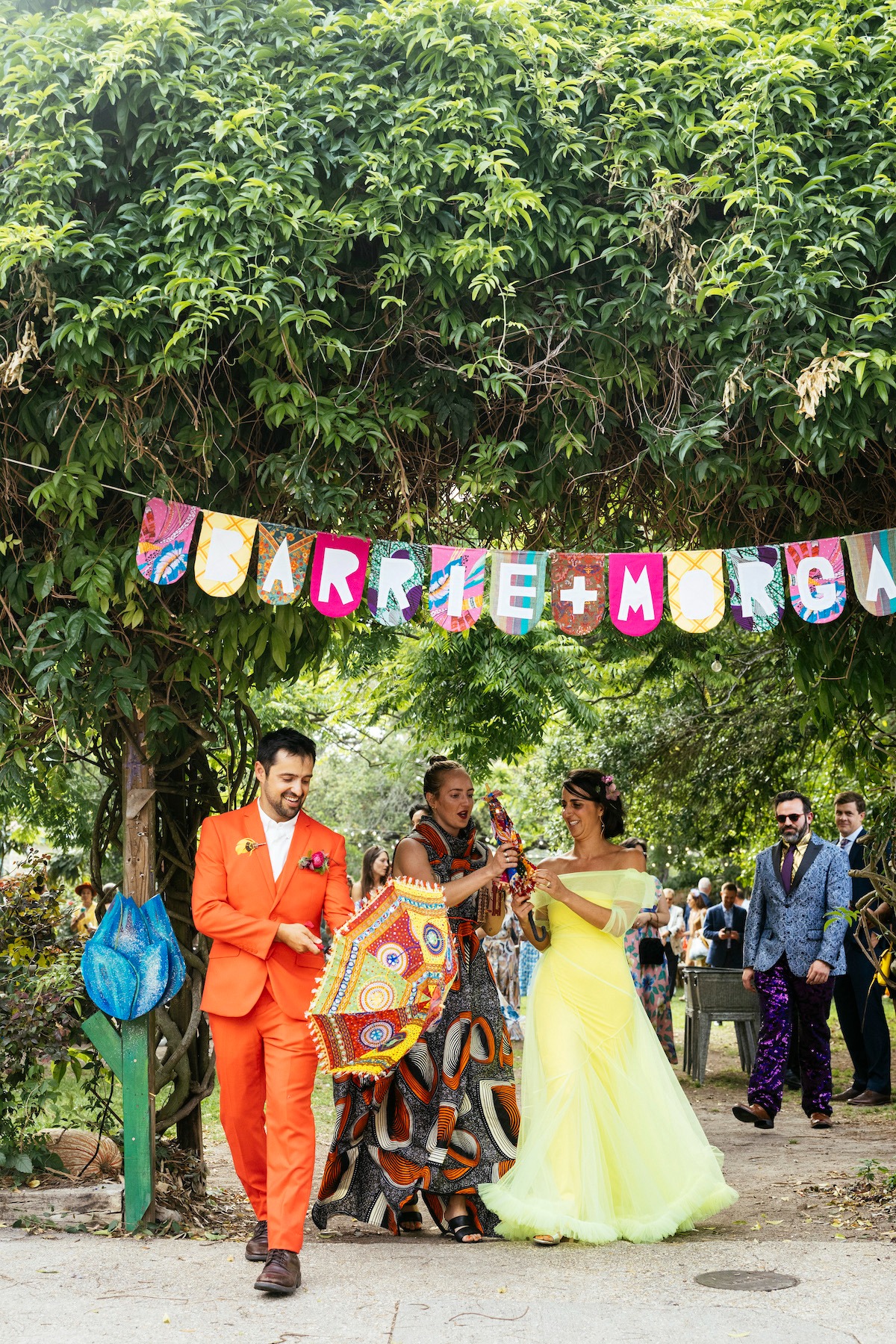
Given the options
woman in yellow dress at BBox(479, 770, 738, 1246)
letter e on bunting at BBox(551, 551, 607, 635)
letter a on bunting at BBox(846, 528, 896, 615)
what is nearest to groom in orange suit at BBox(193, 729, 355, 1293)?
woman in yellow dress at BBox(479, 770, 738, 1246)

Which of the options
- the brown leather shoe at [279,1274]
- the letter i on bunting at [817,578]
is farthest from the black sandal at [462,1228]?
the letter i on bunting at [817,578]

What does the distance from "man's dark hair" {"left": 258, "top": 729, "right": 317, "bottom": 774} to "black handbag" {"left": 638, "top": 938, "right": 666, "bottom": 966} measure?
6910 mm

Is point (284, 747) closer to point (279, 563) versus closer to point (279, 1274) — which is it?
point (279, 563)

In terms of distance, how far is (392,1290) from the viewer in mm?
4355

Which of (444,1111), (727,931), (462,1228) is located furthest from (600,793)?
(727,931)

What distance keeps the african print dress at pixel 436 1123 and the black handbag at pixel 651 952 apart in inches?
221

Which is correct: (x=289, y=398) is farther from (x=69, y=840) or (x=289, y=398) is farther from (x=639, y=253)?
(x=69, y=840)

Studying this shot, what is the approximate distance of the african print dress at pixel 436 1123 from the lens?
5.33 m

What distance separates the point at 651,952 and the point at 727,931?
124 cm

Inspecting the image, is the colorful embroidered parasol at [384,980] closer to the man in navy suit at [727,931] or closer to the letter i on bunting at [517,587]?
the letter i on bunting at [517,587]

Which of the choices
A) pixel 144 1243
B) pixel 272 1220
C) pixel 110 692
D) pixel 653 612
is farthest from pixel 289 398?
pixel 144 1243

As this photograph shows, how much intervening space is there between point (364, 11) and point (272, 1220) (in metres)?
4.49

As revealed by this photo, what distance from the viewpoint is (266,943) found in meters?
4.57

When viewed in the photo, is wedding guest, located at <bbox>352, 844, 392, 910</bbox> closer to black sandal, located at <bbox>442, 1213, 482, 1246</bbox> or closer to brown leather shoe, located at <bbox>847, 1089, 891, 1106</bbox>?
brown leather shoe, located at <bbox>847, 1089, 891, 1106</bbox>
